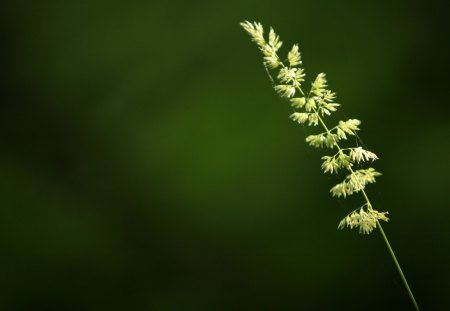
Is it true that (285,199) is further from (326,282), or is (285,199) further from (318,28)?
(318,28)

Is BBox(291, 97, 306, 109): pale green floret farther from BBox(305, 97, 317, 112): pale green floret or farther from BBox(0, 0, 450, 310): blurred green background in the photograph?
BBox(0, 0, 450, 310): blurred green background

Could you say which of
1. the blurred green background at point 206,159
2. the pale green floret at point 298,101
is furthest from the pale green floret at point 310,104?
the blurred green background at point 206,159

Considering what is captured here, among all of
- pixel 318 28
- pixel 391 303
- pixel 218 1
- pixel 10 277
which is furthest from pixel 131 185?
pixel 391 303

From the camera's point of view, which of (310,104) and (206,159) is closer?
(310,104)

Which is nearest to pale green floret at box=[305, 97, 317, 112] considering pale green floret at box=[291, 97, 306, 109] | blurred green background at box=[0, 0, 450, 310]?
pale green floret at box=[291, 97, 306, 109]

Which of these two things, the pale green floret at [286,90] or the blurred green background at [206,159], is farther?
the blurred green background at [206,159]

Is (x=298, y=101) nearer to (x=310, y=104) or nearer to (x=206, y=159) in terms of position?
(x=310, y=104)

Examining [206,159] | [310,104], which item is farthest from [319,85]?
[206,159]

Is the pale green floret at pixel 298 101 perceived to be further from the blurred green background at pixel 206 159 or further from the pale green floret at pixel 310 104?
the blurred green background at pixel 206 159
